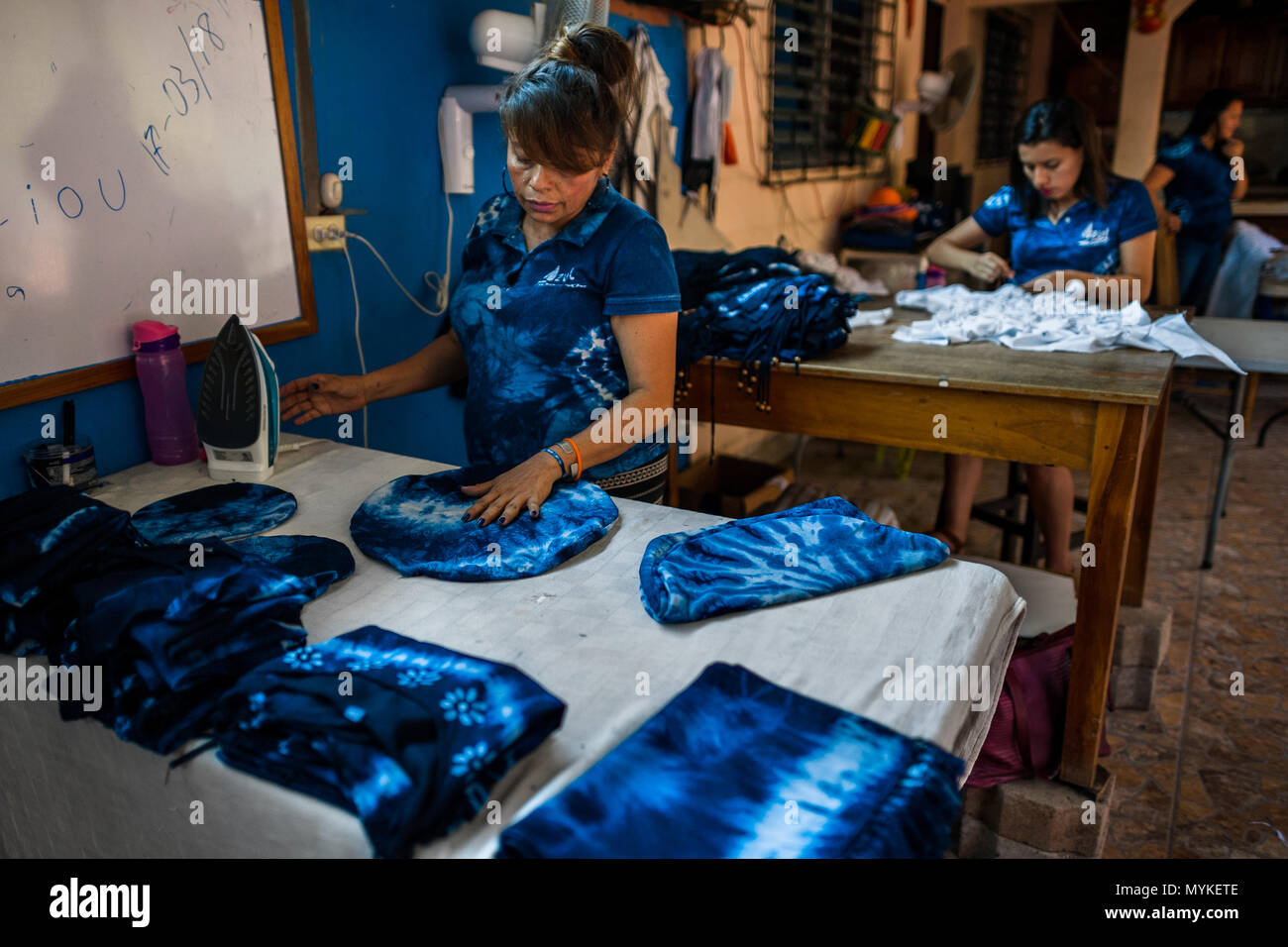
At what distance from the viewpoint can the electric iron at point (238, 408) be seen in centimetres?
156

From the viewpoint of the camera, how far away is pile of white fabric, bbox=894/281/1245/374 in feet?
7.28

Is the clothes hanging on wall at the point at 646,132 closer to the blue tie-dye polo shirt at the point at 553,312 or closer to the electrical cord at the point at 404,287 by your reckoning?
the electrical cord at the point at 404,287

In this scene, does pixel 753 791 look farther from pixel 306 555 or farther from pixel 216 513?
pixel 216 513

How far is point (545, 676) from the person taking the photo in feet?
3.24

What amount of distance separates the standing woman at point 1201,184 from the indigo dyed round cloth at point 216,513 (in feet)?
15.3

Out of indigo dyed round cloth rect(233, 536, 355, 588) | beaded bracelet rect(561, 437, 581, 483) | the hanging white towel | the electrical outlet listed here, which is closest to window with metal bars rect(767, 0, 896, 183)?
the hanging white towel

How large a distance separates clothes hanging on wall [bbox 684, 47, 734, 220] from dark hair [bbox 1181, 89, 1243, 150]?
111 inches

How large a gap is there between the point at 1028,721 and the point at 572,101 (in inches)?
61.4

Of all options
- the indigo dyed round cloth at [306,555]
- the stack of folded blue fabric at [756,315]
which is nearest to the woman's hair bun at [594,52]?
the stack of folded blue fabric at [756,315]

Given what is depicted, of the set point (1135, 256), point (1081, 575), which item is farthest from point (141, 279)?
point (1135, 256)

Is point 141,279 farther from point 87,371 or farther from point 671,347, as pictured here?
point 671,347

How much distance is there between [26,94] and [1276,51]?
8.43m

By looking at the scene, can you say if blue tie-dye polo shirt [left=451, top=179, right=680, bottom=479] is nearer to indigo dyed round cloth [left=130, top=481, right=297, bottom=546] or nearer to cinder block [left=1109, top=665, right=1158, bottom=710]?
indigo dyed round cloth [left=130, top=481, right=297, bottom=546]

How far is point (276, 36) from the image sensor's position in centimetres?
183
